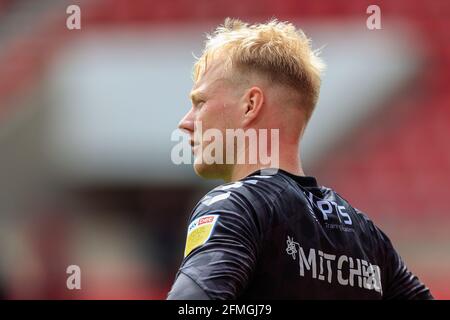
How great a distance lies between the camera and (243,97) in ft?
7.54

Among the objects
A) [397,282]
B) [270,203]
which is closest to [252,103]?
[270,203]

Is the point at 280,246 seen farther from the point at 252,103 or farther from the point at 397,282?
the point at 397,282

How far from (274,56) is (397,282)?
2.52ft

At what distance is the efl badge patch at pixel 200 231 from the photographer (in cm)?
192

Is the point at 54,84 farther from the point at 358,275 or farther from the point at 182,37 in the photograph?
the point at 358,275

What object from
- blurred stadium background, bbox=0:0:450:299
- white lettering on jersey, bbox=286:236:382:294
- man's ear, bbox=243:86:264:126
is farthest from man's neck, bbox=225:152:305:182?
blurred stadium background, bbox=0:0:450:299

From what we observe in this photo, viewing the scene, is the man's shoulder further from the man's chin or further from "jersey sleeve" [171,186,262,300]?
the man's chin

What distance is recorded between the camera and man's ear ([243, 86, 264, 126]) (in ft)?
7.47

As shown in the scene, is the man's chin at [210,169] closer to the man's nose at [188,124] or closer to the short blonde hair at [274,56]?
the man's nose at [188,124]

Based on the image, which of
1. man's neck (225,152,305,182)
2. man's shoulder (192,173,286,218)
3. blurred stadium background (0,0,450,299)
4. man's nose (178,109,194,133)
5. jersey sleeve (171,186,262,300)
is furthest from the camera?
blurred stadium background (0,0,450,299)

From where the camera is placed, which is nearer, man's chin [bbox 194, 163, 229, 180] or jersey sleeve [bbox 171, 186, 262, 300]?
jersey sleeve [bbox 171, 186, 262, 300]

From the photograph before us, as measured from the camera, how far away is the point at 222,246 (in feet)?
6.17

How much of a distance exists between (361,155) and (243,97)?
5952 millimetres
